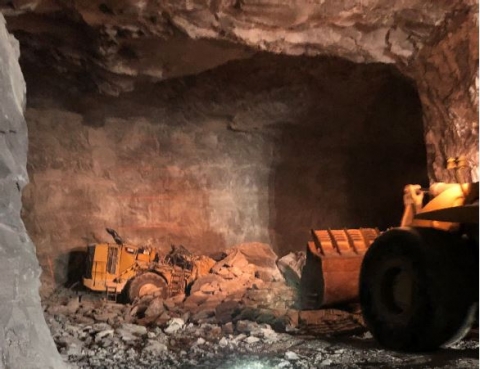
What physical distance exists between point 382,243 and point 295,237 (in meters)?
4.36

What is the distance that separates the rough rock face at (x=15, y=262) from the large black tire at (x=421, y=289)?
7.09ft

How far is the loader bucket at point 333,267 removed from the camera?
17.1 feet

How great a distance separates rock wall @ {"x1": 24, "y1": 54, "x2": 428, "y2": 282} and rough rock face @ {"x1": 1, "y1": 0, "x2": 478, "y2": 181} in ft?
4.11

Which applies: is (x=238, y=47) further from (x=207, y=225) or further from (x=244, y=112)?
(x=207, y=225)

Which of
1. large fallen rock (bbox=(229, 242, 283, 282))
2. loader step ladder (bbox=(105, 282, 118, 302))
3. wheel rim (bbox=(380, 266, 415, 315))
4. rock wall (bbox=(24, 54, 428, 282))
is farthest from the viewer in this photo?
rock wall (bbox=(24, 54, 428, 282))

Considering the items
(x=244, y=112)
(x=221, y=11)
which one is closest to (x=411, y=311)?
(x=221, y=11)

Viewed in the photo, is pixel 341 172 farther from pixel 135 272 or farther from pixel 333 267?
pixel 135 272

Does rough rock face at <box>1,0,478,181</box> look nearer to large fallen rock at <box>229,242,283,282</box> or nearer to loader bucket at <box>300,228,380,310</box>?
loader bucket at <box>300,228,380,310</box>

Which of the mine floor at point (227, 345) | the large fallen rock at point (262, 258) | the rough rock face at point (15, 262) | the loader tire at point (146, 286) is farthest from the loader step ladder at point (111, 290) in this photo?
the rough rock face at point (15, 262)

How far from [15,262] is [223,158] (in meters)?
5.32

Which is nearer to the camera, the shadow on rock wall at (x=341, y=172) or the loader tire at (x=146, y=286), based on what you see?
the loader tire at (x=146, y=286)

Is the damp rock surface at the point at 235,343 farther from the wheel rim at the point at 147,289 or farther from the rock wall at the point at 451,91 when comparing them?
the rock wall at the point at 451,91

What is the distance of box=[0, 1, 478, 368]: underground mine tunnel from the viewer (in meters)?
3.95

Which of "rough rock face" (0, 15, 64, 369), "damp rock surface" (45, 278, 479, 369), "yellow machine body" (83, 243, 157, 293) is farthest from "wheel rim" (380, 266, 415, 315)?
"yellow machine body" (83, 243, 157, 293)
